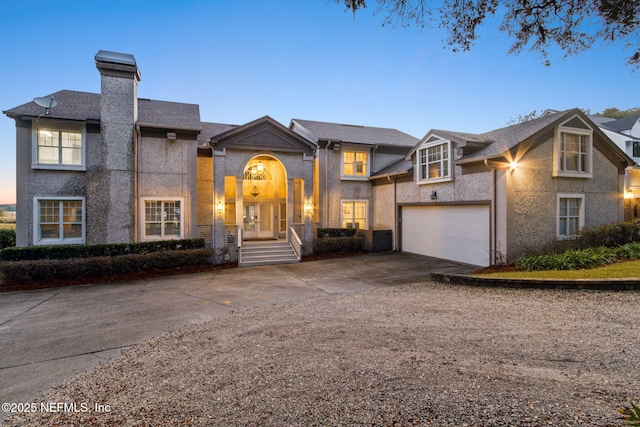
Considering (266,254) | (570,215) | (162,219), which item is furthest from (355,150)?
(162,219)

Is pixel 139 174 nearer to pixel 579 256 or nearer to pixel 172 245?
pixel 172 245

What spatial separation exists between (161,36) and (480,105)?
28.8 metres

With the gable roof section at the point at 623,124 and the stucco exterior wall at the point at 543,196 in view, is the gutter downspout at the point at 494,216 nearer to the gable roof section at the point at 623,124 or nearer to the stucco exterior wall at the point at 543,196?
the stucco exterior wall at the point at 543,196

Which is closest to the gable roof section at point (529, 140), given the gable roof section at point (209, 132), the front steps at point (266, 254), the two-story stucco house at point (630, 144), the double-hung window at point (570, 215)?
the double-hung window at point (570, 215)

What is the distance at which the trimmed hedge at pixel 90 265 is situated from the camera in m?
A: 10.6

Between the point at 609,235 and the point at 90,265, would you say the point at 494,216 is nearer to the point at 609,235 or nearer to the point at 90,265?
the point at 609,235

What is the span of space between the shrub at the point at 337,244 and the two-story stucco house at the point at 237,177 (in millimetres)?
597

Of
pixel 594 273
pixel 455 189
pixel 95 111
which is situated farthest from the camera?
pixel 95 111

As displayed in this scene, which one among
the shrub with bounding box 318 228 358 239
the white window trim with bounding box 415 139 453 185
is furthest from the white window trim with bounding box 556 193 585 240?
the shrub with bounding box 318 228 358 239

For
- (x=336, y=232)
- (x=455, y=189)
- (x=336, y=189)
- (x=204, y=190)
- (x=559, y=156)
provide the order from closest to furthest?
(x=559, y=156) < (x=455, y=189) < (x=204, y=190) < (x=336, y=232) < (x=336, y=189)

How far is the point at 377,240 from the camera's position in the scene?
54.6ft

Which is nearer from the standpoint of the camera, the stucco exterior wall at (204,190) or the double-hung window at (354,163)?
the stucco exterior wall at (204,190)

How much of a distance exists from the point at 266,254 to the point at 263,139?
562cm

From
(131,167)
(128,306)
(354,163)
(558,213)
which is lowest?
(128,306)
